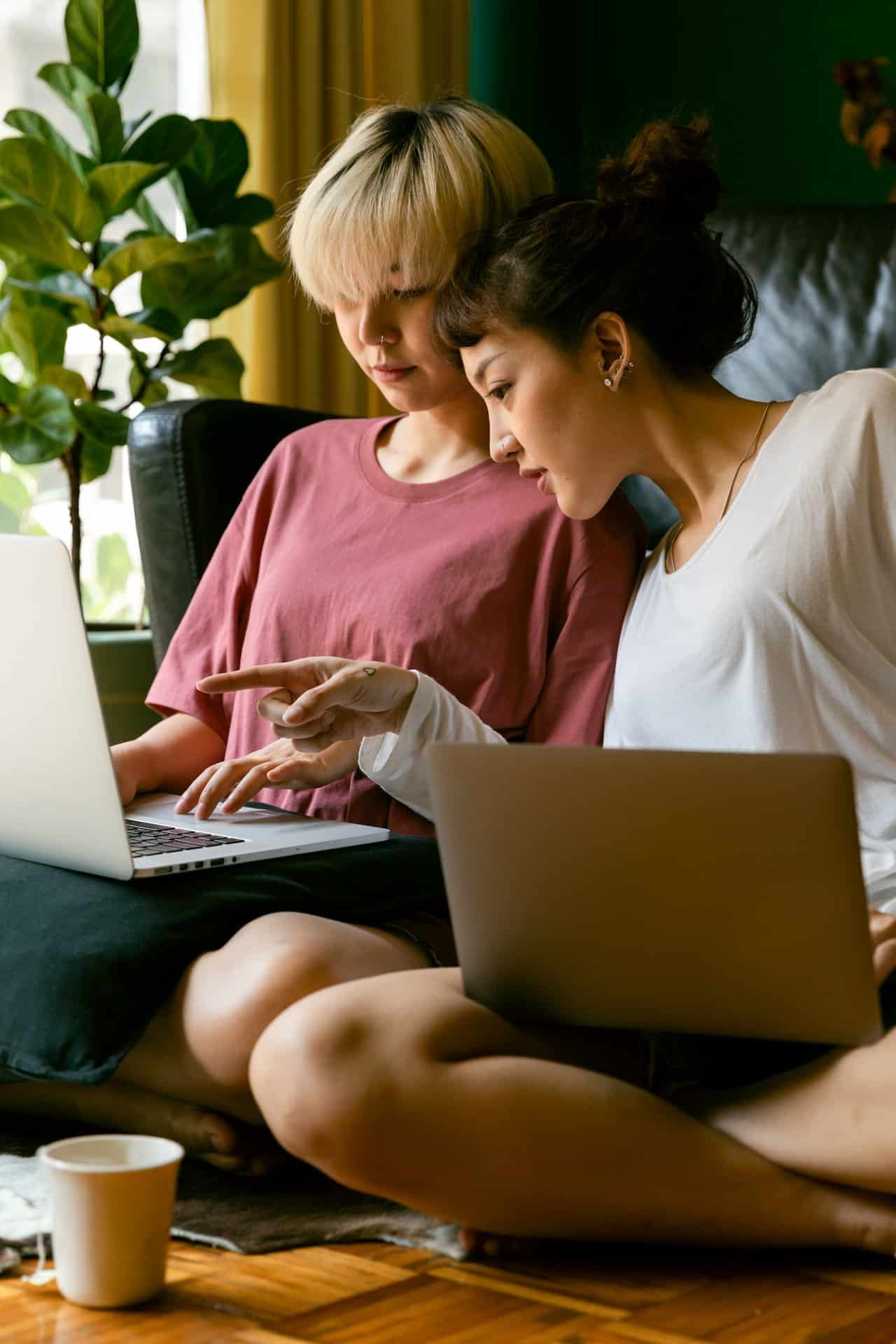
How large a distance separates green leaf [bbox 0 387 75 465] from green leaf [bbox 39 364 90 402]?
0.24ft

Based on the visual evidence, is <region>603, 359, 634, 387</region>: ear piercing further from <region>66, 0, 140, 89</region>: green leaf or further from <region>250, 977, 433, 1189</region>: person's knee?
<region>66, 0, 140, 89</region>: green leaf

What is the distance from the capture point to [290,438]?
72.5 inches

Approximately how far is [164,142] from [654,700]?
1.52 metres

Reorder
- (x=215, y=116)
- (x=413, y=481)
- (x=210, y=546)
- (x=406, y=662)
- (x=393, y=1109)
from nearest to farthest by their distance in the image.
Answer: (x=393, y=1109)
(x=406, y=662)
(x=413, y=481)
(x=210, y=546)
(x=215, y=116)

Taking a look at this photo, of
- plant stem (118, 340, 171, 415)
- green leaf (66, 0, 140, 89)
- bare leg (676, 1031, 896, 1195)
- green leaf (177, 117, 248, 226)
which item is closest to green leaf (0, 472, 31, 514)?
plant stem (118, 340, 171, 415)

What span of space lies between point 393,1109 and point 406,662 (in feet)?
1.86

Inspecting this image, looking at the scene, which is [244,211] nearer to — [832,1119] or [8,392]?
[8,392]

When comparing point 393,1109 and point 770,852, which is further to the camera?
point 393,1109

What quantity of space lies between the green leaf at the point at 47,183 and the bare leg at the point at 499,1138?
1.65 m

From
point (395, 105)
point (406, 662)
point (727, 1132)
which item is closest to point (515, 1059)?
point (727, 1132)

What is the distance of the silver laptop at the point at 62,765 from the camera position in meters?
1.24

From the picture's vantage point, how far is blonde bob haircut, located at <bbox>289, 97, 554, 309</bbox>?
1631 millimetres

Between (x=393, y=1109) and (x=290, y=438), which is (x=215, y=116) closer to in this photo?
(x=290, y=438)

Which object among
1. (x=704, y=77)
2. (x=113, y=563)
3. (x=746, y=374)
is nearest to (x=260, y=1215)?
(x=746, y=374)
